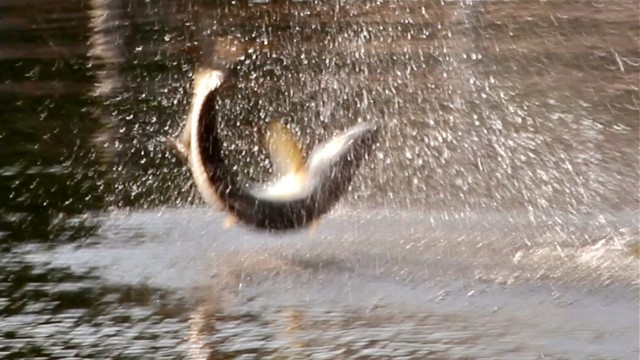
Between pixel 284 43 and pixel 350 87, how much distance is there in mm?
2006

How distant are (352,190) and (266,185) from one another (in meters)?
1.58

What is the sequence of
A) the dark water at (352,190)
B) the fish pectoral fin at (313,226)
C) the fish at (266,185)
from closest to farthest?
the dark water at (352,190), the fish at (266,185), the fish pectoral fin at (313,226)

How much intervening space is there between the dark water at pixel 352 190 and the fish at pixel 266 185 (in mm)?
256

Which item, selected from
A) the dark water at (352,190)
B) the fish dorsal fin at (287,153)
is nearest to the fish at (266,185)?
the fish dorsal fin at (287,153)

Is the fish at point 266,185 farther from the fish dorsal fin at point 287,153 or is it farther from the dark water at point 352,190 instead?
the dark water at point 352,190

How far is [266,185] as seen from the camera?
275 inches

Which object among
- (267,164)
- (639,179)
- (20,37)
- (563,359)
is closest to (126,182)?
(267,164)

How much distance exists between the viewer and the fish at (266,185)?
22.2ft

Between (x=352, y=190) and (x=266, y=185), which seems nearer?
(x=266, y=185)

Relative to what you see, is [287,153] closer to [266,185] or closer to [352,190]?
[266,185]

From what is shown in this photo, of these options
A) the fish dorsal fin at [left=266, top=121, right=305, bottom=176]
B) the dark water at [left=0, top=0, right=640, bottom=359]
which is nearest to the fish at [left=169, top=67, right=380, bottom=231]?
the fish dorsal fin at [left=266, top=121, right=305, bottom=176]

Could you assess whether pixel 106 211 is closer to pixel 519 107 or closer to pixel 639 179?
pixel 639 179

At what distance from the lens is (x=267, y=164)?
9.33 meters

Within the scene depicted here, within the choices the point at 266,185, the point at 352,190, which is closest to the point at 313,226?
the point at 266,185
